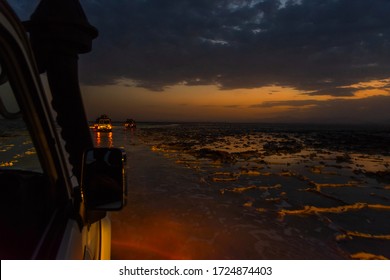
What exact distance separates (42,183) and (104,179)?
18.6 inches

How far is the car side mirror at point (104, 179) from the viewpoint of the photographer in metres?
1.70

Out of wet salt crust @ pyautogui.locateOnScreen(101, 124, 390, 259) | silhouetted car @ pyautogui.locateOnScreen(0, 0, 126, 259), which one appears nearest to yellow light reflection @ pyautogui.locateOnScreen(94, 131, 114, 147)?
wet salt crust @ pyautogui.locateOnScreen(101, 124, 390, 259)

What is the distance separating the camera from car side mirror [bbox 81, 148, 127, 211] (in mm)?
1695

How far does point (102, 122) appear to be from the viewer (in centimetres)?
4362

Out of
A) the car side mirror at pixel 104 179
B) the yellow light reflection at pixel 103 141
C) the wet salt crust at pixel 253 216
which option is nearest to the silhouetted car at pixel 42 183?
the car side mirror at pixel 104 179

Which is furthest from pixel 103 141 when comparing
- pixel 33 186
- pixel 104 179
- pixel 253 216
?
pixel 104 179

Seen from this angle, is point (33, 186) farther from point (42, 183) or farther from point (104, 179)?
point (104, 179)

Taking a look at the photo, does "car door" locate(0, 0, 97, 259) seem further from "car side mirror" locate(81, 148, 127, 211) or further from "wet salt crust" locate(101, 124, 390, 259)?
"wet salt crust" locate(101, 124, 390, 259)

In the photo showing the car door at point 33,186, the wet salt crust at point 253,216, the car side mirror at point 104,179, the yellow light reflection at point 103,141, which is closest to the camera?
the car door at point 33,186


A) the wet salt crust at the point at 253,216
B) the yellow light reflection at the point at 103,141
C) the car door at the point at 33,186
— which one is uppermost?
the car door at the point at 33,186

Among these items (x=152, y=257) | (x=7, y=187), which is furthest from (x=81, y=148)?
(x=152, y=257)

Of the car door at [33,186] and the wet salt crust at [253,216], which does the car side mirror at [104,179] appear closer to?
the car door at [33,186]

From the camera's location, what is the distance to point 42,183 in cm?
197

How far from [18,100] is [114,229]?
4.64 m
